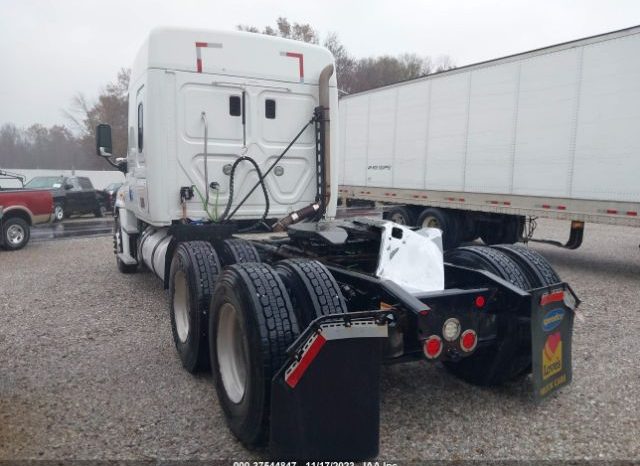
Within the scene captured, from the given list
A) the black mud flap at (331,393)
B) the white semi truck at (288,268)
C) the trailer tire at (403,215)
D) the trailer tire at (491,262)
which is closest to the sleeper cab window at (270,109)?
the white semi truck at (288,268)

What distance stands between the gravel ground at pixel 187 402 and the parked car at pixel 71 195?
46.7ft

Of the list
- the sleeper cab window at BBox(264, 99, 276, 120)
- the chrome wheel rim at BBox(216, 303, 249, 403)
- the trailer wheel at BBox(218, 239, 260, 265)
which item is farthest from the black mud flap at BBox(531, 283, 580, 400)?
the sleeper cab window at BBox(264, 99, 276, 120)

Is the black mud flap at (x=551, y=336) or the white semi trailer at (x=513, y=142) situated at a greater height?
the white semi trailer at (x=513, y=142)

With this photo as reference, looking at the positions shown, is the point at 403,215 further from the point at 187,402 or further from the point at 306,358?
the point at 306,358

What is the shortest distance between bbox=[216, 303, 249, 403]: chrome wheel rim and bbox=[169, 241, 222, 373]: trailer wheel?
20.4 inches

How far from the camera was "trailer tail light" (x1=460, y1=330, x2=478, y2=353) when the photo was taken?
10.3ft

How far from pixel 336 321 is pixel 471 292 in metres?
1.03

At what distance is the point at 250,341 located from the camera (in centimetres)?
289

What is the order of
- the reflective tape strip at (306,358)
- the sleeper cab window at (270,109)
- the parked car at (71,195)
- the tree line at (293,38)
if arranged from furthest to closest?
1. the tree line at (293,38)
2. the parked car at (71,195)
3. the sleeper cab window at (270,109)
4. the reflective tape strip at (306,358)

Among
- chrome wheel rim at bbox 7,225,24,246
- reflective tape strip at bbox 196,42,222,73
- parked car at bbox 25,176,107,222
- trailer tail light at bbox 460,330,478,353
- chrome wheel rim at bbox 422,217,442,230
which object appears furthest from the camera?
parked car at bbox 25,176,107,222

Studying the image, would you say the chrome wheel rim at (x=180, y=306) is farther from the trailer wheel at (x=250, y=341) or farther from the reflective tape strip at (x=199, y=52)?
the reflective tape strip at (x=199, y=52)

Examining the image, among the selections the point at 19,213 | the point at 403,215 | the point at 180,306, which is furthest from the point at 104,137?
the point at 403,215

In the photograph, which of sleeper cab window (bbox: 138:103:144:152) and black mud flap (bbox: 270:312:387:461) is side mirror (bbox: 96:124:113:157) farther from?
black mud flap (bbox: 270:312:387:461)

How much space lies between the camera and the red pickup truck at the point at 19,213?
11.3 metres
